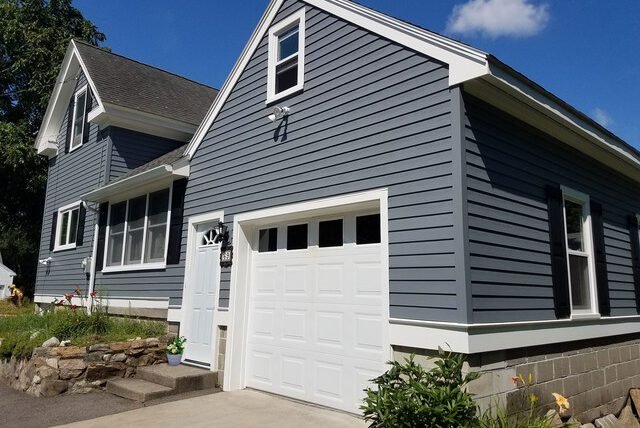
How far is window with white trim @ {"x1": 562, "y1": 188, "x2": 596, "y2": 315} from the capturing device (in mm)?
6484

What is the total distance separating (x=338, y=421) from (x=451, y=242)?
7.74 ft

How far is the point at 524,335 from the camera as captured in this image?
198 inches

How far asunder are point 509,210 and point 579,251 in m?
2.23

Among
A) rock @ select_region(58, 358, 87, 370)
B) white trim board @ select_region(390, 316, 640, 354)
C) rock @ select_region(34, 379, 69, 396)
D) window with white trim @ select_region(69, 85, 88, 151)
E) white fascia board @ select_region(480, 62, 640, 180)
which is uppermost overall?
window with white trim @ select_region(69, 85, 88, 151)

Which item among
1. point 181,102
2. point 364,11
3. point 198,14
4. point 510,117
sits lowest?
point 510,117

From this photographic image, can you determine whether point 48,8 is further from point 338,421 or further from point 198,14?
point 338,421

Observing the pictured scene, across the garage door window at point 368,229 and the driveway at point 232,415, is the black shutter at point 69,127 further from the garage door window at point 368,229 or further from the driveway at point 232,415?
the garage door window at point 368,229

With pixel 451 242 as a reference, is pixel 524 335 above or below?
below

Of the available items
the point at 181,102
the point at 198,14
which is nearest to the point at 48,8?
the point at 181,102

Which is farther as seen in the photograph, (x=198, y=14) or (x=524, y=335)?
(x=198, y=14)

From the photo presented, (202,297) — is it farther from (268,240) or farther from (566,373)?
(566,373)

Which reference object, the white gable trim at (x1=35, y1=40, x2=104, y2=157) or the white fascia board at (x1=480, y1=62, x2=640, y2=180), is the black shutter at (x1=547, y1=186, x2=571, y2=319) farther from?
the white gable trim at (x1=35, y1=40, x2=104, y2=157)

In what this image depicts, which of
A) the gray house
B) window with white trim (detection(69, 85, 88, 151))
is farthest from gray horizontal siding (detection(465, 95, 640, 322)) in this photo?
window with white trim (detection(69, 85, 88, 151))

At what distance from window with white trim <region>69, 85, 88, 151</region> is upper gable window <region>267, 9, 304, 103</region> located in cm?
783
